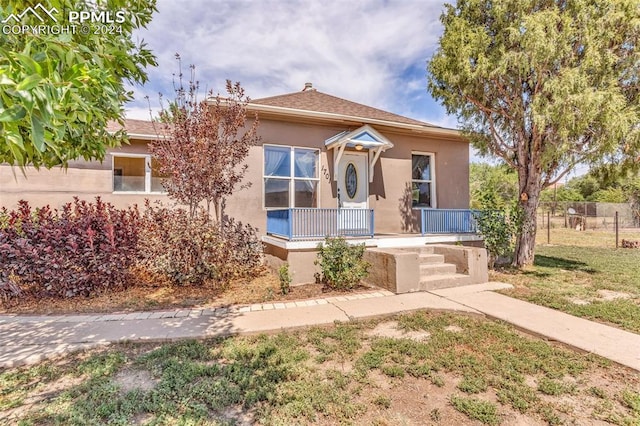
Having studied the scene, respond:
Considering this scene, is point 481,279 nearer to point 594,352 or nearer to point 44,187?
point 594,352

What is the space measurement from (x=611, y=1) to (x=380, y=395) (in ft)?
30.1

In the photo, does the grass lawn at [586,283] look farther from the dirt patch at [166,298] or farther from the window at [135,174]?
the window at [135,174]

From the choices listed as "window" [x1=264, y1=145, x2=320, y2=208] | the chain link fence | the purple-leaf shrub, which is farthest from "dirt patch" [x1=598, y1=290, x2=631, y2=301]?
the chain link fence

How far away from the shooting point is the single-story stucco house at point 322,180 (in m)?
7.57

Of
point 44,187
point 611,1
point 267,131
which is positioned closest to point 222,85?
point 267,131

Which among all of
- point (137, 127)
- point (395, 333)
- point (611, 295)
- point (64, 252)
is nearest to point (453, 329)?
point (395, 333)

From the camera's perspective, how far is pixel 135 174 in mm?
9766

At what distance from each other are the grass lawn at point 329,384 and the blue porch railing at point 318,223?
3.06 m

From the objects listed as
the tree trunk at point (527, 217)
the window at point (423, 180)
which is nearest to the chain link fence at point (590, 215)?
the tree trunk at point (527, 217)

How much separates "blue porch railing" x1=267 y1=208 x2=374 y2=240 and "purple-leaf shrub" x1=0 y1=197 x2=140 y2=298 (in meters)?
3.06

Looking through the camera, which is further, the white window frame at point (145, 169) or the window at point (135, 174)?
the window at point (135, 174)

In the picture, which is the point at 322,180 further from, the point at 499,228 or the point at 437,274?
the point at 499,228

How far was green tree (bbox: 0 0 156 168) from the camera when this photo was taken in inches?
49.4

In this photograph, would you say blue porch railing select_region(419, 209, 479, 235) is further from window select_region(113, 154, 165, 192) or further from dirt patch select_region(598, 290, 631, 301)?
window select_region(113, 154, 165, 192)
